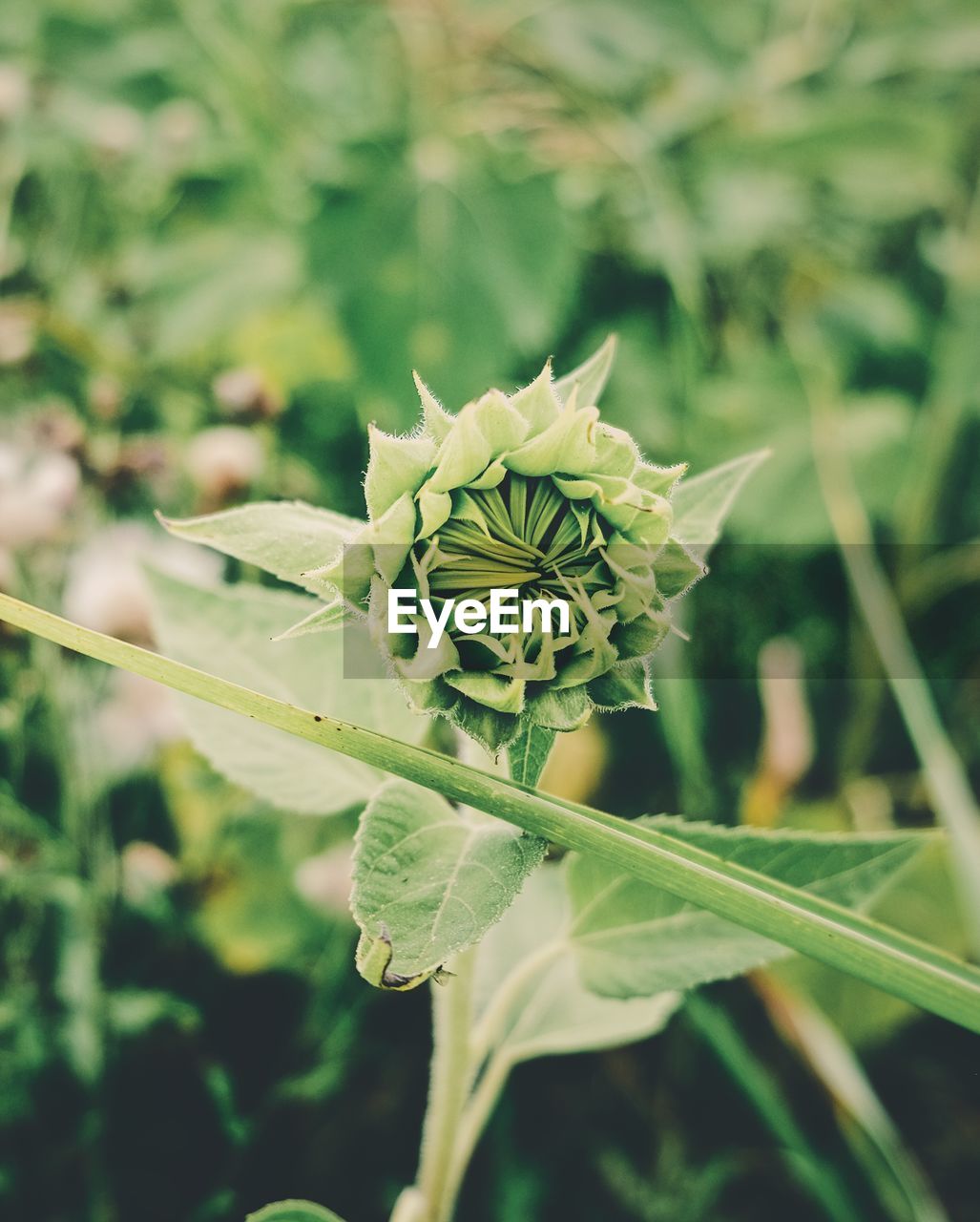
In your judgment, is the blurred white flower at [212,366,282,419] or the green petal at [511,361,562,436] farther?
the blurred white flower at [212,366,282,419]

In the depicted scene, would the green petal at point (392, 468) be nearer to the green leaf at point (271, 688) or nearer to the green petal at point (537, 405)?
the green petal at point (537, 405)

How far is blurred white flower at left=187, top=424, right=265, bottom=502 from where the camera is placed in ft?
2.51

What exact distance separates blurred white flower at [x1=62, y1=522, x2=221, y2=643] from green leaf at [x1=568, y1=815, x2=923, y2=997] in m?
0.36

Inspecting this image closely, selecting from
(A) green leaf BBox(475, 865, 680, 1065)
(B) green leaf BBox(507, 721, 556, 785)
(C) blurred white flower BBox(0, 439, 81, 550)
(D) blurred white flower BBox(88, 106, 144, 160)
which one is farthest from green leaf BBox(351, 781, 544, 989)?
(D) blurred white flower BBox(88, 106, 144, 160)

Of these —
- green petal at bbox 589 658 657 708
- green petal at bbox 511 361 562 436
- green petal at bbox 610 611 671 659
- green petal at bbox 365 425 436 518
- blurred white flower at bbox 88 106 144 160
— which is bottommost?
green petal at bbox 589 658 657 708

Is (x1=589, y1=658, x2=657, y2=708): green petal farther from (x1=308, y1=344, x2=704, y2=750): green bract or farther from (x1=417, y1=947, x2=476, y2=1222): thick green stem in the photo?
(x1=417, y1=947, x2=476, y2=1222): thick green stem

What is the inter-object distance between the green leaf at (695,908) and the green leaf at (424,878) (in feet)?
0.24

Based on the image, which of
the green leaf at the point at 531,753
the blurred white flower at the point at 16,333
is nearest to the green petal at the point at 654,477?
the green leaf at the point at 531,753

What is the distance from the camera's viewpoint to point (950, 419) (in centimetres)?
116

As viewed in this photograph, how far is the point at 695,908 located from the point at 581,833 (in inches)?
5.4

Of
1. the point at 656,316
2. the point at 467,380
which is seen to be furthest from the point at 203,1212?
the point at 656,316

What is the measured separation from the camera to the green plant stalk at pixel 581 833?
362mm

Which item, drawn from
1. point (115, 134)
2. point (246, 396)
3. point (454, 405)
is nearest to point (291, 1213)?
point (246, 396)

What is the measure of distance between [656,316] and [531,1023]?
2.72ft
